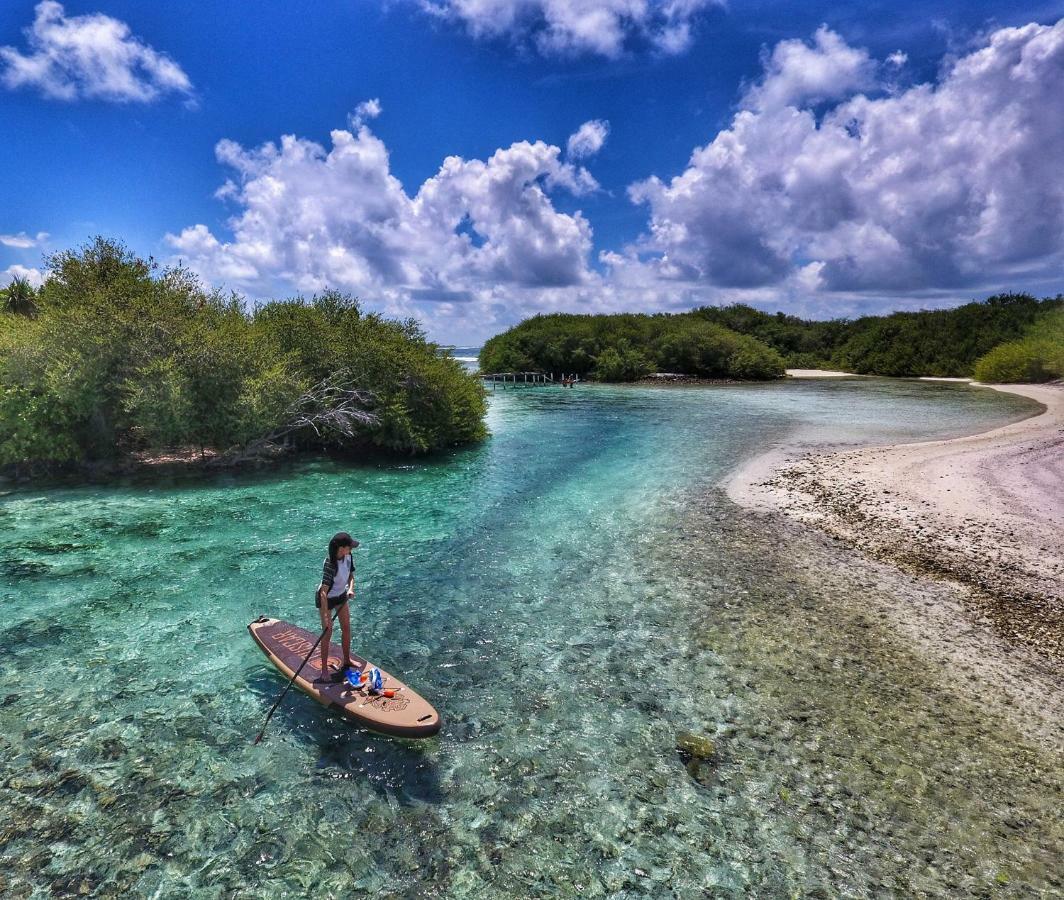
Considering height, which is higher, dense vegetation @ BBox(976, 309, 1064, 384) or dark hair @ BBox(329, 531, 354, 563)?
dense vegetation @ BBox(976, 309, 1064, 384)

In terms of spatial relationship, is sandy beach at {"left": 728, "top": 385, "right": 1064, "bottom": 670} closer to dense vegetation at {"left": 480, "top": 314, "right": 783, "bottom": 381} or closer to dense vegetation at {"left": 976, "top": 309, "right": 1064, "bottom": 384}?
dense vegetation at {"left": 976, "top": 309, "right": 1064, "bottom": 384}

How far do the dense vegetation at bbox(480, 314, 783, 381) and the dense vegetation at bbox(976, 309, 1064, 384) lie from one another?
106 ft

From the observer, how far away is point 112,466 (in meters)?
25.5

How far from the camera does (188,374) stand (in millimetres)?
24125

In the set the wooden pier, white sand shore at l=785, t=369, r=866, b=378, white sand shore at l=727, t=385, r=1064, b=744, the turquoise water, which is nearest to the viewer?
the turquoise water

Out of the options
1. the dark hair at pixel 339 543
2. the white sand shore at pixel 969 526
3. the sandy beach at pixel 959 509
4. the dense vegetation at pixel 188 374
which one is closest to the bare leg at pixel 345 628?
the dark hair at pixel 339 543

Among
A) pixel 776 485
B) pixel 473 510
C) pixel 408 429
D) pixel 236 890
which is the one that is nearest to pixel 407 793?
pixel 236 890

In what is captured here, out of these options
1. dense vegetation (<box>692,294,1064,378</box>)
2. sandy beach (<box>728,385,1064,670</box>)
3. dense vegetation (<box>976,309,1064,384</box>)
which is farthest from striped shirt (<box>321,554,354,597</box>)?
dense vegetation (<box>692,294,1064,378</box>)

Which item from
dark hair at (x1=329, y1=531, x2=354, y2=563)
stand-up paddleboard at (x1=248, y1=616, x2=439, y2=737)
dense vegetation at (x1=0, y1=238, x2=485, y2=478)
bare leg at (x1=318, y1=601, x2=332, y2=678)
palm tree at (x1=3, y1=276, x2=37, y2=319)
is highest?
palm tree at (x1=3, y1=276, x2=37, y2=319)

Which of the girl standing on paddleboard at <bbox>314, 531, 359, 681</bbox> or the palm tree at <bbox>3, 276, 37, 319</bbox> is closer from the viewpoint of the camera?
the girl standing on paddleboard at <bbox>314, 531, 359, 681</bbox>

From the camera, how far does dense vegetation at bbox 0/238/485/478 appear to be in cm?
2304

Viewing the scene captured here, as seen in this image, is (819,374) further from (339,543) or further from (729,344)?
(339,543)

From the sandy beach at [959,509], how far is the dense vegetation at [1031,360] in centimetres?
6306

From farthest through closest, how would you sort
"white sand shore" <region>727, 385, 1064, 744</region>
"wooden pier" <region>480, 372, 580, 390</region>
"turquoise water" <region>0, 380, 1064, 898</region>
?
"wooden pier" <region>480, 372, 580, 390</region>
"white sand shore" <region>727, 385, 1064, 744</region>
"turquoise water" <region>0, 380, 1064, 898</region>
